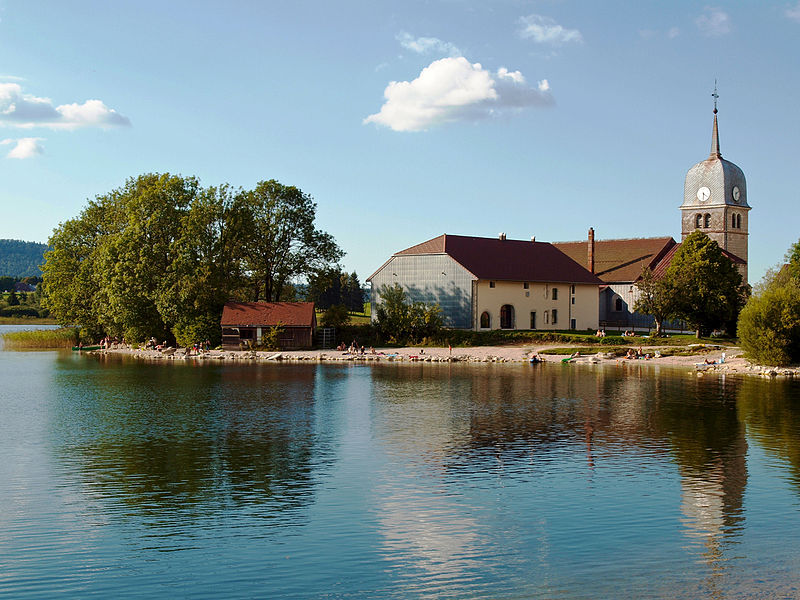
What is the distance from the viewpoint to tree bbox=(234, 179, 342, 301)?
71688 millimetres

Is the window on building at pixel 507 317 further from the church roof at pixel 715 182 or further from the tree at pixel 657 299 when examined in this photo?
the church roof at pixel 715 182

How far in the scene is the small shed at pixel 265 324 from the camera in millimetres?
67375

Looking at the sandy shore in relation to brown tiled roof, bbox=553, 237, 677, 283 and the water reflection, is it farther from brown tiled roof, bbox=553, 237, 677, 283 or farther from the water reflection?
brown tiled roof, bbox=553, 237, 677, 283

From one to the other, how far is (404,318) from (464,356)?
8.73 meters

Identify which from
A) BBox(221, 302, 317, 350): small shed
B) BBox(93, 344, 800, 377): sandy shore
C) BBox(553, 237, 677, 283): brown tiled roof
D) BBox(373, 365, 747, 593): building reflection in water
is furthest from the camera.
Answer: BBox(553, 237, 677, 283): brown tiled roof

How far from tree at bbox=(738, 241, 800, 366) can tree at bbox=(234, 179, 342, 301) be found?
3768 centimetres

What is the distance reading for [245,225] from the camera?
69.9 m

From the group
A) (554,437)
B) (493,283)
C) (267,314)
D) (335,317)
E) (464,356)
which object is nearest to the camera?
(554,437)

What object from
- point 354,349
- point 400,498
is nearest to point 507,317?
point 354,349

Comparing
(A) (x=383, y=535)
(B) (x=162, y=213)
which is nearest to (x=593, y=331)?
(B) (x=162, y=213)

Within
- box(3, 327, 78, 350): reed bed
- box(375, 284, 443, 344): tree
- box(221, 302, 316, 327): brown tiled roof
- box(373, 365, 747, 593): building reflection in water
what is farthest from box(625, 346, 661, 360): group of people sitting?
box(3, 327, 78, 350): reed bed

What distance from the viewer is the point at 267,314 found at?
67.9m

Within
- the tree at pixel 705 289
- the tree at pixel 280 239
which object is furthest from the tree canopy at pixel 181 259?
the tree at pixel 705 289

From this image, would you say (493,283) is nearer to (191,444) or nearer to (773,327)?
(773,327)
